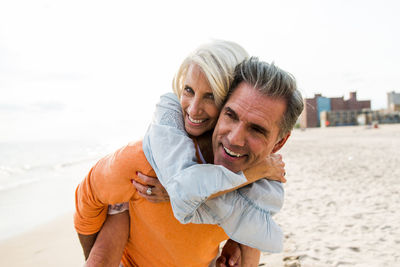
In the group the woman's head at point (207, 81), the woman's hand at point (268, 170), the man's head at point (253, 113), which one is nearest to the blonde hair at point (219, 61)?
the woman's head at point (207, 81)

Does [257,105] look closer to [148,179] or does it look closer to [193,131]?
[193,131]

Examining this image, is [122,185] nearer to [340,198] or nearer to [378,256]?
[378,256]

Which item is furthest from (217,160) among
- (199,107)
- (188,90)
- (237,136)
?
(188,90)

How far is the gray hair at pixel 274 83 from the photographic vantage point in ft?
6.13

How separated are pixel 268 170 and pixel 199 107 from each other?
719mm

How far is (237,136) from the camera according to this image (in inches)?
72.9


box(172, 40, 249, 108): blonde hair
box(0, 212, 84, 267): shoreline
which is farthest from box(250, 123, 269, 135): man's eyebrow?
box(0, 212, 84, 267): shoreline

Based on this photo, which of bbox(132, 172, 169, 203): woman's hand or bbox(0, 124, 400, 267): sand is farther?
bbox(0, 124, 400, 267): sand

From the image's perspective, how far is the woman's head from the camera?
2078 millimetres

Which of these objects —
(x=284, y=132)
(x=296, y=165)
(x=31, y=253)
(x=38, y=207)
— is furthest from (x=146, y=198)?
(x=296, y=165)

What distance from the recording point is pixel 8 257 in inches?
197

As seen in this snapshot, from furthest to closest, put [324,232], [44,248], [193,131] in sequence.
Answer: [44,248] → [324,232] → [193,131]

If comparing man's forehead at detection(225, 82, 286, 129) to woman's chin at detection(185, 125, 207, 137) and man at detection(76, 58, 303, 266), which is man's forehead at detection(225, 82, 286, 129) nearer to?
man at detection(76, 58, 303, 266)

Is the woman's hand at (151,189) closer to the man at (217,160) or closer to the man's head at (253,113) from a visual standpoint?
the man at (217,160)
